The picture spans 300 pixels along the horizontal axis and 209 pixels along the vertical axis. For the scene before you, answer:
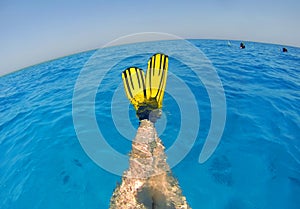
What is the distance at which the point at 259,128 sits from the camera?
5832 mm

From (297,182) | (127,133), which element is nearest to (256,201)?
(297,182)

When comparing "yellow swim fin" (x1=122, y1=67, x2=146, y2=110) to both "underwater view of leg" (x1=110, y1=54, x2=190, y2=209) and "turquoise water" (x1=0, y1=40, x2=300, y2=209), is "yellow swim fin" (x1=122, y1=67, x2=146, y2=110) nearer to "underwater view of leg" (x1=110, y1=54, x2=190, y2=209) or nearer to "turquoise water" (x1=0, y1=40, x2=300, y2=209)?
"underwater view of leg" (x1=110, y1=54, x2=190, y2=209)

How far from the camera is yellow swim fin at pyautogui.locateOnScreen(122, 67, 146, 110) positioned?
4980 mm

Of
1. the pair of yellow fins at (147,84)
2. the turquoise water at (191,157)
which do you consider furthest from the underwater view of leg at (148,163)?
the turquoise water at (191,157)

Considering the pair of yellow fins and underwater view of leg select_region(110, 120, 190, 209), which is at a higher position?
the pair of yellow fins

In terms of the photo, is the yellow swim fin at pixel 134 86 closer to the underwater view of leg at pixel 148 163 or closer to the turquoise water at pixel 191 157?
the underwater view of leg at pixel 148 163

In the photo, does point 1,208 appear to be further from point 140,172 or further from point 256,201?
point 256,201

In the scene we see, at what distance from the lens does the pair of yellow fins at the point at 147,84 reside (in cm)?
497

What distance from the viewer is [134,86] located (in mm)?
4988

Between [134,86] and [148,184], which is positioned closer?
[148,184]

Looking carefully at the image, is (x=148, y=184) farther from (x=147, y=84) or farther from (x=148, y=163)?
(x=147, y=84)

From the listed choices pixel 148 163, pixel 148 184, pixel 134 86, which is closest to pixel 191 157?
pixel 148 163

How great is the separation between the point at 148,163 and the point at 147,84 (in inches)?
79.8

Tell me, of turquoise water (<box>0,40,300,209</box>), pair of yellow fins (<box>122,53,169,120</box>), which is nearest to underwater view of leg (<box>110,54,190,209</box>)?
pair of yellow fins (<box>122,53,169,120</box>)
